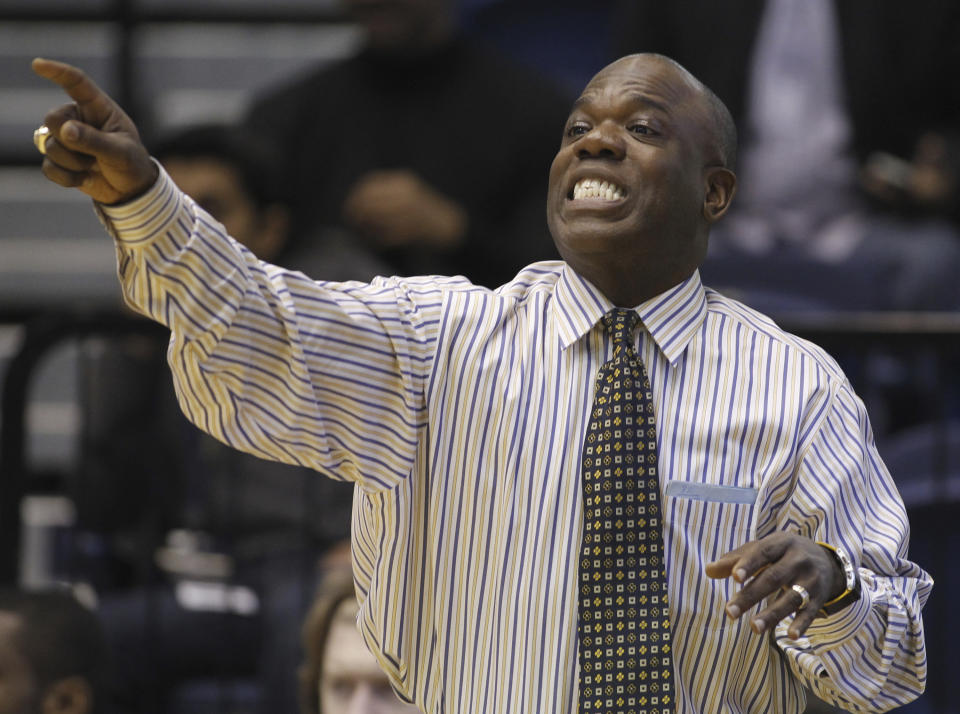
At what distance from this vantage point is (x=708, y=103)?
96.3 inches

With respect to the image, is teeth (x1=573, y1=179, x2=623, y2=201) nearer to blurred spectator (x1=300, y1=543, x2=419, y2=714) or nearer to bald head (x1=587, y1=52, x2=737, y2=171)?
bald head (x1=587, y1=52, x2=737, y2=171)

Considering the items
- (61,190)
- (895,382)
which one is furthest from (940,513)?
(61,190)

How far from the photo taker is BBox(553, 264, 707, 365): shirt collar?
7.73ft

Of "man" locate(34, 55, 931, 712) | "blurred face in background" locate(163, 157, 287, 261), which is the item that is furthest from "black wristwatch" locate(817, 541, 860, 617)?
"blurred face in background" locate(163, 157, 287, 261)

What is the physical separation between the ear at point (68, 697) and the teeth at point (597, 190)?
189cm

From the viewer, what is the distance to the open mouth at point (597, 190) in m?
2.34

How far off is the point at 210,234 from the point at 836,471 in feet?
3.12

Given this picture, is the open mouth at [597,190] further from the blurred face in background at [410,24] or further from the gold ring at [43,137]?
the blurred face in background at [410,24]

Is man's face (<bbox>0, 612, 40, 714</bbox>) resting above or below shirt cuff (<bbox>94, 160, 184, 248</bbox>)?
below

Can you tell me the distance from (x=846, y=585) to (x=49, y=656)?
2.06m

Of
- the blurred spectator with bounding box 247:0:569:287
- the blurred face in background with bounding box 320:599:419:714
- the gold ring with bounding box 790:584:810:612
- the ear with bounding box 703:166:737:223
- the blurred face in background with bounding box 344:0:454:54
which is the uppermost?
the blurred face in background with bounding box 344:0:454:54

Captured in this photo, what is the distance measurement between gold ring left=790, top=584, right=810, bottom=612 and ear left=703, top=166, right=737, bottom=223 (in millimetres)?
642

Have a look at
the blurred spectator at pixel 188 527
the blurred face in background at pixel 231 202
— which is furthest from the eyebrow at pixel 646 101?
the blurred face in background at pixel 231 202

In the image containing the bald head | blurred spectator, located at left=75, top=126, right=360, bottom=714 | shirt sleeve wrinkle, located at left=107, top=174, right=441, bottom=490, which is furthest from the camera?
blurred spectator, located at left=75, top=126, right=360, bottom=714
